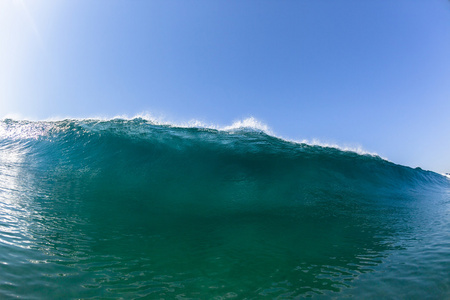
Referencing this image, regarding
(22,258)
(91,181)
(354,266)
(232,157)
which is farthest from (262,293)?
(232,157)

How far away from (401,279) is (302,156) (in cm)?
947

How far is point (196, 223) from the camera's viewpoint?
16.8 ft

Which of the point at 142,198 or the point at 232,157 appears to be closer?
the point at 142,198

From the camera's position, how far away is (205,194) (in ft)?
24.6

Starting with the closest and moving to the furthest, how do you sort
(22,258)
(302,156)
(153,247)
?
(22,258) → (153,247) → (302,156)

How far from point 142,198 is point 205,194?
2018 millimetres

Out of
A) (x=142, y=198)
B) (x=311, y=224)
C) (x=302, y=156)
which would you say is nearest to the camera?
(x=311, y=224)

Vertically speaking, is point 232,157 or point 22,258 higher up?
point 232,157

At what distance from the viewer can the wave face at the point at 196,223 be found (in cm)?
249

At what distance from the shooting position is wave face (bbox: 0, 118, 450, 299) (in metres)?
2.49

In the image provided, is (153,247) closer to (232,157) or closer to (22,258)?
(22,258)

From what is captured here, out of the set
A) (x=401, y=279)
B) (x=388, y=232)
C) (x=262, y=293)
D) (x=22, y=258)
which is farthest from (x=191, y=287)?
(x=388, y=232)

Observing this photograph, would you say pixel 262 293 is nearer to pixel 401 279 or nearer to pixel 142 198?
pixel 401 279

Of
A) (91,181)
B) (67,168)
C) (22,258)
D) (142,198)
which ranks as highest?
(67,168)
